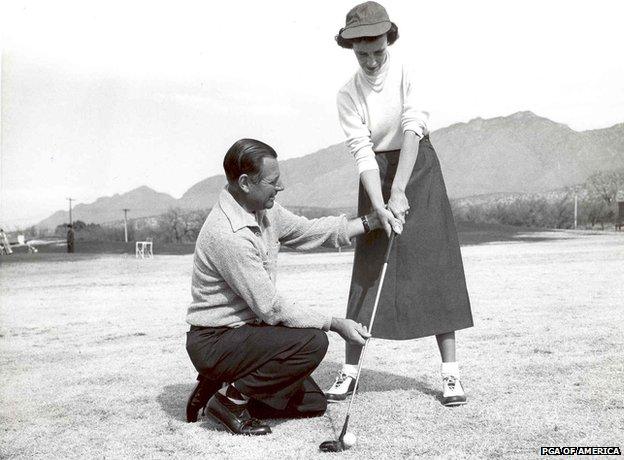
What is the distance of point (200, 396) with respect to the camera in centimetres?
368

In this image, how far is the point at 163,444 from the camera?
3361 millimetres

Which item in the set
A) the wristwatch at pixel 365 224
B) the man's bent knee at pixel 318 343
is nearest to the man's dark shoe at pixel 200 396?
the man's bent knee at pixel 318 343

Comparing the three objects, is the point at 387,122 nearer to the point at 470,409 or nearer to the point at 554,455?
the point at 470,409

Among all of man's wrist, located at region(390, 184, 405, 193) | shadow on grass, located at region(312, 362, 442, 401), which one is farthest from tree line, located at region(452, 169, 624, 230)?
man's wrist, located at region(390, 184, 405, 193)

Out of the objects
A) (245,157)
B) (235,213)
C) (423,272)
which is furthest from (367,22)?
(423,272)

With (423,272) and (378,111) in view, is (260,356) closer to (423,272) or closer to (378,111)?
(423,272)

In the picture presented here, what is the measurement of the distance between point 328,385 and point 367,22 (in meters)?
2.05

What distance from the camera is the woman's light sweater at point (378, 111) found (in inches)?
154

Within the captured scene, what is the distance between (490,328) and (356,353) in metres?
2.44

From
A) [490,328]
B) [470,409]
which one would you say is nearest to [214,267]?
[470,409]

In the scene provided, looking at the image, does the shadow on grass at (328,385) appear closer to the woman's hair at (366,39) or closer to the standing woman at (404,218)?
the standing woman at (404,218)

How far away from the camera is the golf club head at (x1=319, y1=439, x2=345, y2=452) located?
10.3ft

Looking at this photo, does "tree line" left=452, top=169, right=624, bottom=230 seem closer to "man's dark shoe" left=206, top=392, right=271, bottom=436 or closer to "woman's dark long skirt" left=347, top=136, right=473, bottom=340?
"woman's dark long skirt" left=347, top=136, right=473, bottom=340

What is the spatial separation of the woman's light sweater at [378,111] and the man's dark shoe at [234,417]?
1369mm
